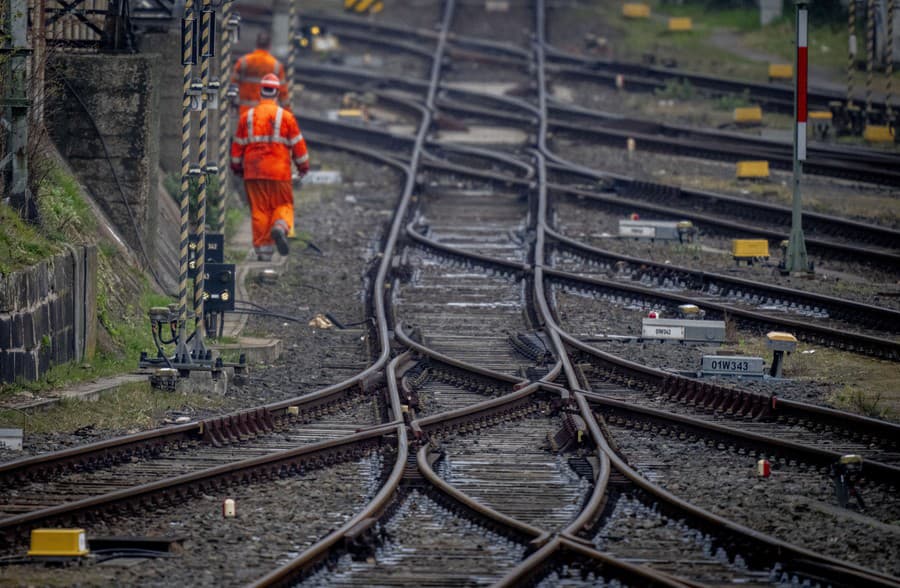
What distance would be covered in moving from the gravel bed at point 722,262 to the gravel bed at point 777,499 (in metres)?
6.38

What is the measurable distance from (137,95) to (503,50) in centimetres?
2013

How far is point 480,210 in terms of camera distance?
24.2 meters

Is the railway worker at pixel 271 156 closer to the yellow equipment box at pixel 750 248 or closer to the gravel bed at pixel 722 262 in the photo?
the gravel bed at pixel 722 262

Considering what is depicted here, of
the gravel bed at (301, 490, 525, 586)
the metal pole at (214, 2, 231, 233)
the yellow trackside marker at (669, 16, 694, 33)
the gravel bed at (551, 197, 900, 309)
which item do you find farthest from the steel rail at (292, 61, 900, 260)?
the yellow trackside marker at (669, 16, 694, 33)

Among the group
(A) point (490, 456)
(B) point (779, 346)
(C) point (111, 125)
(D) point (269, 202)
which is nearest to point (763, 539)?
(A) point (490, 456)

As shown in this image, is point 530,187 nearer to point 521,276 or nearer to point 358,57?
point 521,276

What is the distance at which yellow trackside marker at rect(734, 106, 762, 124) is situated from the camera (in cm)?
3091

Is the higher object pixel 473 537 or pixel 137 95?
pixel 137 95

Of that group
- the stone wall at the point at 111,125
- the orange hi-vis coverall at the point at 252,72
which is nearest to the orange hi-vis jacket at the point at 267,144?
the stone wall at the point at 111,125

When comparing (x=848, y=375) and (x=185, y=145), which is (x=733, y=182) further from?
(x=185, y=145)

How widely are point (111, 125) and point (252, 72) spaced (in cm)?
497

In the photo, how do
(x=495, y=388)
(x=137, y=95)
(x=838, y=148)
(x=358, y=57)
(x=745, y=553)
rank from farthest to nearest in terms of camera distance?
(x=358, y=57) < (x=838, y=148) < (x=137, y=95) < (x=495, y=388) < (x=745, y=553)

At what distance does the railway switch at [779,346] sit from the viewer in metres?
15.2

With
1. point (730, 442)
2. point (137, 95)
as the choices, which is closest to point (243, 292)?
point (137, 95)
